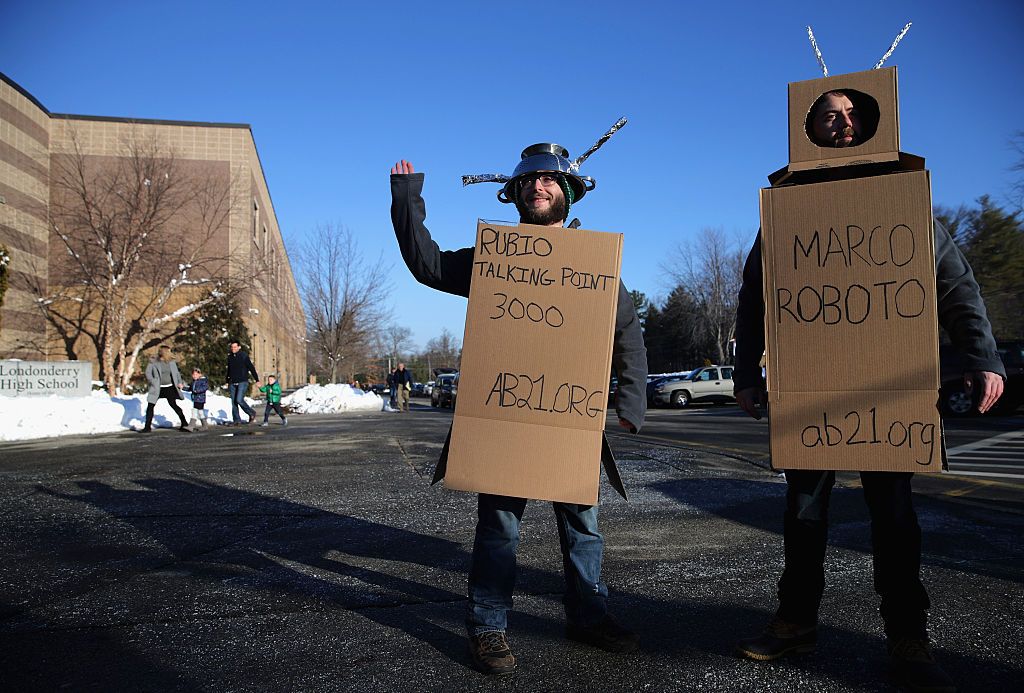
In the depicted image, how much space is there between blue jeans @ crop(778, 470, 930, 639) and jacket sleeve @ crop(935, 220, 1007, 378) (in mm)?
506

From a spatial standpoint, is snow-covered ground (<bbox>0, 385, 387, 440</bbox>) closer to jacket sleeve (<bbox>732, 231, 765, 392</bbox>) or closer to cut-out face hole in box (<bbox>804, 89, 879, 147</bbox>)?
jacket sleeve (<bbox>732, 231, 765, 392</bbox>)

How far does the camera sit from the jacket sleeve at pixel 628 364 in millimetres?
2789

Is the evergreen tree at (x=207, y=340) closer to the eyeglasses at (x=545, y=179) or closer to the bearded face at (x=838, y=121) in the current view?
the eyeglasses at (x=545, y=179)

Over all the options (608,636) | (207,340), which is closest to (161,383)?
(608,636)

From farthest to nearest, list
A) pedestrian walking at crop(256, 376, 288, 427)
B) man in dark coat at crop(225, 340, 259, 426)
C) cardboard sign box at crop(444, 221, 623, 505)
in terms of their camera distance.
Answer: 1. pedestrian walking at crop(256, 376, 288, 427)
2. man in dark coat at crop(225, 340, 259, 426)
3. cardboard sign box at crop(444, 221, 623, 505)

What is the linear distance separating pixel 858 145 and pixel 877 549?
4.73ft

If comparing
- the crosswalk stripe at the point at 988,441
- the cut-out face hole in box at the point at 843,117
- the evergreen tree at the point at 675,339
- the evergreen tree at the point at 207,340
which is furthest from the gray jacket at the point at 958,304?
the evergreen tree at the point at 675,339

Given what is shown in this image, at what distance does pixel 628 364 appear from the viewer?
9.18 ft

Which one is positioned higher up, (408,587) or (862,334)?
(862,334)

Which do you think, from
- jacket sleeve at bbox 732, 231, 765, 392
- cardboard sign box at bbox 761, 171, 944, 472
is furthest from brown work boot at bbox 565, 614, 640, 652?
jacket sleeve at bbox 732, 231, 765, 392

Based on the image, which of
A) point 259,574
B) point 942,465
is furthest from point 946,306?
point 259,574

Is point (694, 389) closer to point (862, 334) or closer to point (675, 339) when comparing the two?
point (862, 334)

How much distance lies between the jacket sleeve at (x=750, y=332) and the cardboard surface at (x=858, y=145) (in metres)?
0.39

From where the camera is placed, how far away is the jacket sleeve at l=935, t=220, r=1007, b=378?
2.51 m
